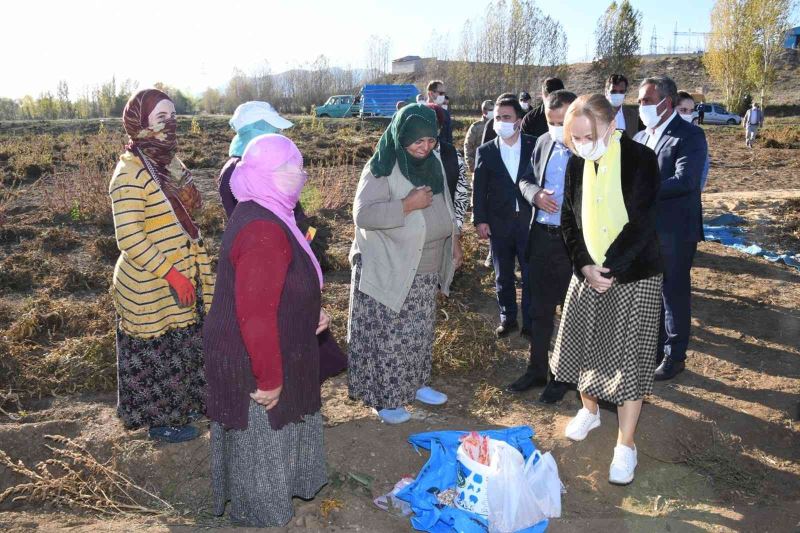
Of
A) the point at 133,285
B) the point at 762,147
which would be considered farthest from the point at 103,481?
the point at 762,147

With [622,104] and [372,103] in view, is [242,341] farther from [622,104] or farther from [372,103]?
[372,103]

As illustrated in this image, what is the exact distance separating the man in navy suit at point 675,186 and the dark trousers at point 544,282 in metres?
0.69

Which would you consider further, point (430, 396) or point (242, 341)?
point (430, 396)

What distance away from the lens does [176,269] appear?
3.17 meters

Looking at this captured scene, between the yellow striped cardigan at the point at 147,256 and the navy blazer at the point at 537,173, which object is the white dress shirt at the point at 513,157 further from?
the yellow striped cardigan at the point at 147,256

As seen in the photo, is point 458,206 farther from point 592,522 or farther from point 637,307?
point 592,522

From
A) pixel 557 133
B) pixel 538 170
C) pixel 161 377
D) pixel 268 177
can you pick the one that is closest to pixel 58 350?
pixel 161 377

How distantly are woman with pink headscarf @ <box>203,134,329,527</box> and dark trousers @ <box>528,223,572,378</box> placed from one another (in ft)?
5.38

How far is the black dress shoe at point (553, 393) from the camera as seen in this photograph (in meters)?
3.99

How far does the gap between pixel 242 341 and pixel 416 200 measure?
1.32m

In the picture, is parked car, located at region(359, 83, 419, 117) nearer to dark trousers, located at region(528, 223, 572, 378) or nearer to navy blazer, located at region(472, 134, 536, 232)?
navy blazer, located at region(472, 134, 536, 232)

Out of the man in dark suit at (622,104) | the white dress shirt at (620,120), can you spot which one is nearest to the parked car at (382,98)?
the man in dark suit at (622,104)

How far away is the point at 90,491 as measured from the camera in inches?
130

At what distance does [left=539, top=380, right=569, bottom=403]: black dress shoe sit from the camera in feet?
13.1
